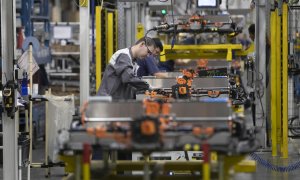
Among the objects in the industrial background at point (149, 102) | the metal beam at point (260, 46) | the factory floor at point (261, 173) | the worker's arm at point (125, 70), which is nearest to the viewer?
the industrial background at point (149, 102)

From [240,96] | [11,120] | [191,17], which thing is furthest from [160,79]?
[11,120]

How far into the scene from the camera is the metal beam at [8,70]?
741cm

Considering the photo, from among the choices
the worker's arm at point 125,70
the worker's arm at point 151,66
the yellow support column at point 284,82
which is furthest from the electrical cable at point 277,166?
the worker's arm at point 125,70

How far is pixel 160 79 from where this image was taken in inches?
396

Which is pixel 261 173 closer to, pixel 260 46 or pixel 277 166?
pixel 277 166

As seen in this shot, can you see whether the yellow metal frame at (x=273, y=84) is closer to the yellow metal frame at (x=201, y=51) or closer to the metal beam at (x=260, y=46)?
the metal beam at (x=260, y=46)

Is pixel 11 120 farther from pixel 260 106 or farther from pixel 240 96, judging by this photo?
pixel 260 106

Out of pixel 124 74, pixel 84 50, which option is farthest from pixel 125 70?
pixel 84 50

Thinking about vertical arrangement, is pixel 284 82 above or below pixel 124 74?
below

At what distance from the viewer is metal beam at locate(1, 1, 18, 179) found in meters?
7.41

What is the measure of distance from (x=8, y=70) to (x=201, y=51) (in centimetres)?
698

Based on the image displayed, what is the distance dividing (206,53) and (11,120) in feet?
24.0

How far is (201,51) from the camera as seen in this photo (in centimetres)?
1405

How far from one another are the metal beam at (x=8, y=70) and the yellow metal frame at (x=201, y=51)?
614 cm
